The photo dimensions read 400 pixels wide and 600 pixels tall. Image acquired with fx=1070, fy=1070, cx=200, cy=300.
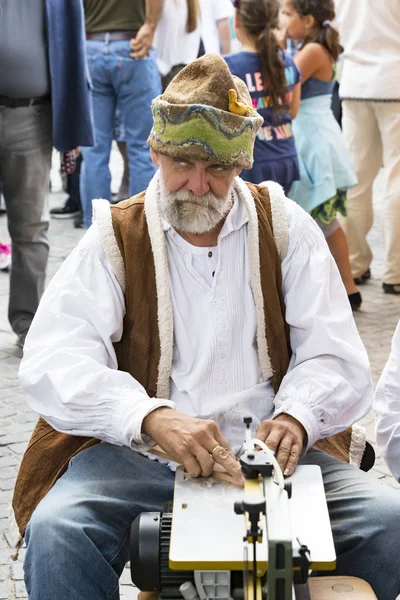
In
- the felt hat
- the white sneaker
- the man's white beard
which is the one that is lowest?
the white sneaker

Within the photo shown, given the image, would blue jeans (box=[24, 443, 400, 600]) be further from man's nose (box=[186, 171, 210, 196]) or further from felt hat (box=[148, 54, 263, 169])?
felt hat (box=[148, 54, 263, 169])

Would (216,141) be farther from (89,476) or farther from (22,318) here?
(22,318)

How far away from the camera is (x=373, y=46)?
21.9ft

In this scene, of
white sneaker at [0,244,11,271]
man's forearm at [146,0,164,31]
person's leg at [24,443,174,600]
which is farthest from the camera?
white sneaker at [0,244,11,271]

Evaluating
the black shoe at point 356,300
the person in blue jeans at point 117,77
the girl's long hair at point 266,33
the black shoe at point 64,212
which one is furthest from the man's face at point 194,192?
the black shoe at point 64,212

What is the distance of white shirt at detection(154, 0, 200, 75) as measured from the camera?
24.6 feet

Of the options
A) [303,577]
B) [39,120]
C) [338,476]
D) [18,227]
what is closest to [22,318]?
[18,227]

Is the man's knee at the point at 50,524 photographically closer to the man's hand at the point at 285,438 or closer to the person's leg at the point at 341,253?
the man's hand at the point at 285,438

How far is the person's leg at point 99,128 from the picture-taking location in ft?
22.0

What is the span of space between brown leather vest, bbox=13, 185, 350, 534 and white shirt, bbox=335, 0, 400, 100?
3872mm

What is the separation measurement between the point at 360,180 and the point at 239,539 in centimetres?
493

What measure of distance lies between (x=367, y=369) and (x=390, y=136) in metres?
4.06

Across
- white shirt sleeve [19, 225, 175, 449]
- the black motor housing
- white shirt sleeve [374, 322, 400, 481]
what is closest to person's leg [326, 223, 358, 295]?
white shirt sleeve [374, 322, 400, 481]

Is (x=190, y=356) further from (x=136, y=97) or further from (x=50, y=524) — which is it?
(x=136, y=97)
